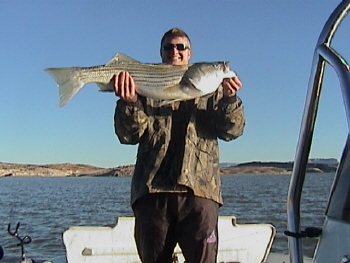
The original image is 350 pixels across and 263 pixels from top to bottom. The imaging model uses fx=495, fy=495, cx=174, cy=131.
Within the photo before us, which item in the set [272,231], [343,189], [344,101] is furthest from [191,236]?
[272,231]

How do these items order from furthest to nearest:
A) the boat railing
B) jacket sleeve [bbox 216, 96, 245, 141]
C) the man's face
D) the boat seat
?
the boat seat, the man's face, jacket sleeve [bbox 216, 96, 245, 141], the boat railing

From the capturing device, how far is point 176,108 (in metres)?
3.67

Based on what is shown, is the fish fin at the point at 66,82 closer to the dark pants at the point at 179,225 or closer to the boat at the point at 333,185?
the dark pants at the point at 179,225

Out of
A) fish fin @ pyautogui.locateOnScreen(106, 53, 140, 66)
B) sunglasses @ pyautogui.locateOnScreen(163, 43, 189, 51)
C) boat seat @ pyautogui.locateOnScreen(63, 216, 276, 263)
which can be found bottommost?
boat seat @ pyautogui.locateOnScreen(63, 216, 276, 263)

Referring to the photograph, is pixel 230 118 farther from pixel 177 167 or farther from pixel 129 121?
pixel 129 121

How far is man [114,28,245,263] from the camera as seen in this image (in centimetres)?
342

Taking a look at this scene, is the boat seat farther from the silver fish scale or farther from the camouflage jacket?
the silver fish scale

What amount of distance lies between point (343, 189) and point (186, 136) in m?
1.86

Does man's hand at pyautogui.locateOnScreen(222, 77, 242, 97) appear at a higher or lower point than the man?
higher

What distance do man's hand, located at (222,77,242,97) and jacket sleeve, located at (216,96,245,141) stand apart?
36 mm

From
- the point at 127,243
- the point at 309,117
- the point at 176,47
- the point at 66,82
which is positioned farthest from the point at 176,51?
the point at 127,243

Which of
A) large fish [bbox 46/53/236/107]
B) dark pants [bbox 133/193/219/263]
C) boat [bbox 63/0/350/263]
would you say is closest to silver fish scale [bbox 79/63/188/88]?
large fish [bbox 46/53/236/107]

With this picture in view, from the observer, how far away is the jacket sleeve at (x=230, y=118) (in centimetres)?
339

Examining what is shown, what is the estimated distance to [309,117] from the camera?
194 centimetres
